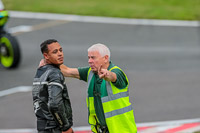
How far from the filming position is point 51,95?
21.1 ft

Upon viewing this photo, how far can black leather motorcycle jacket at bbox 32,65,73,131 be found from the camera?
6434 millimetres

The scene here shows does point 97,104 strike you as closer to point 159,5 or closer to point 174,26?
point 174,26

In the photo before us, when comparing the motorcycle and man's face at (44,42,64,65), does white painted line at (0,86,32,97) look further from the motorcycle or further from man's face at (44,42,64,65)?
man's face at (44,42,64,65)

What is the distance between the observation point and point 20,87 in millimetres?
13375

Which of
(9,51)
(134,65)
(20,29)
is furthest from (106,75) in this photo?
(20,29)

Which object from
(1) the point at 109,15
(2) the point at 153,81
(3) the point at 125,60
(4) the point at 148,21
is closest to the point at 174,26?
(4) the point at 148,21

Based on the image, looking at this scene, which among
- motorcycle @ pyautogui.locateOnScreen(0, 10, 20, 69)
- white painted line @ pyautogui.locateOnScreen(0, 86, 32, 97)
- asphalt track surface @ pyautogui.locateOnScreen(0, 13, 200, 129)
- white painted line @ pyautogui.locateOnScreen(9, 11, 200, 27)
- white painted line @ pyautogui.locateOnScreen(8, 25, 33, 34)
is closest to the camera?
asphalt track surface @ pyautogui.locateOnScreen(0, 13, 200, 129)

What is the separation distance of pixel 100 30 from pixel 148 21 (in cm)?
200

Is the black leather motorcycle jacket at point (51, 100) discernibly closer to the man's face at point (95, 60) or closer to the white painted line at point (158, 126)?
the man's face at point (95, 60)

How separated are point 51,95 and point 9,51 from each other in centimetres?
814

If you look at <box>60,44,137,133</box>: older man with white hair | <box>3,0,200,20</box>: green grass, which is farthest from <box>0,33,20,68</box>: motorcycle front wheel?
<box>60,44,137,133</box>: older man with white hair

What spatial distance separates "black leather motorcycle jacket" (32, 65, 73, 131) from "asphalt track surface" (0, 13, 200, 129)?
14.0 ft

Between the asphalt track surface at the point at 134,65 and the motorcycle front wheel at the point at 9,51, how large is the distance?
0.25m

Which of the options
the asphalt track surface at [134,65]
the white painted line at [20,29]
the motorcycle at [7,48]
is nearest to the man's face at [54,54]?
the asphalt track surface at [134,65]
